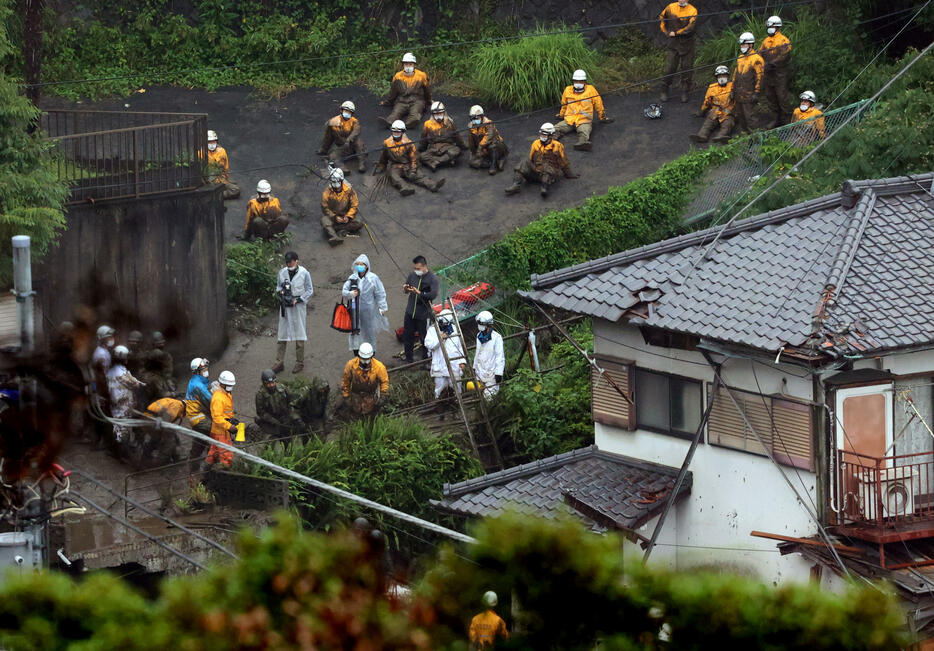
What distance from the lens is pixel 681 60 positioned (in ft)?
99.0

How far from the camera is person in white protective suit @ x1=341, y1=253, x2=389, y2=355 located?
2278cm

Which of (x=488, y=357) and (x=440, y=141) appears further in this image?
(x=440, y=141)

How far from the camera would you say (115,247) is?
902 inches

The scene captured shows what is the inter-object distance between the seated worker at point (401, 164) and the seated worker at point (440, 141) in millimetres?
350

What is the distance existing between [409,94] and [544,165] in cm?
415

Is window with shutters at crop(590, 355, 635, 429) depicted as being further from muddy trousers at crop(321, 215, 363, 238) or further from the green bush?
the green bush

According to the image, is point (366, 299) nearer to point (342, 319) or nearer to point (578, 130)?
point (342, 319)

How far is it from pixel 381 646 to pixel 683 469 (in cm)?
1075

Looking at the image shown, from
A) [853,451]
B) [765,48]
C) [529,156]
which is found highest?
[765,48]

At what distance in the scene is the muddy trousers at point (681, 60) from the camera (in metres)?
30.0

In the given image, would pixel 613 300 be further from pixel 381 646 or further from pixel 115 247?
pixel 381 646

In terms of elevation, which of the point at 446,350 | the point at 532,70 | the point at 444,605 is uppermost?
the point at 532,70

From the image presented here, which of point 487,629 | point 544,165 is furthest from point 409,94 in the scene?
point 487,629

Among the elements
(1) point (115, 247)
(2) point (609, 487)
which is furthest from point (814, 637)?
(1) point (115, 247)
